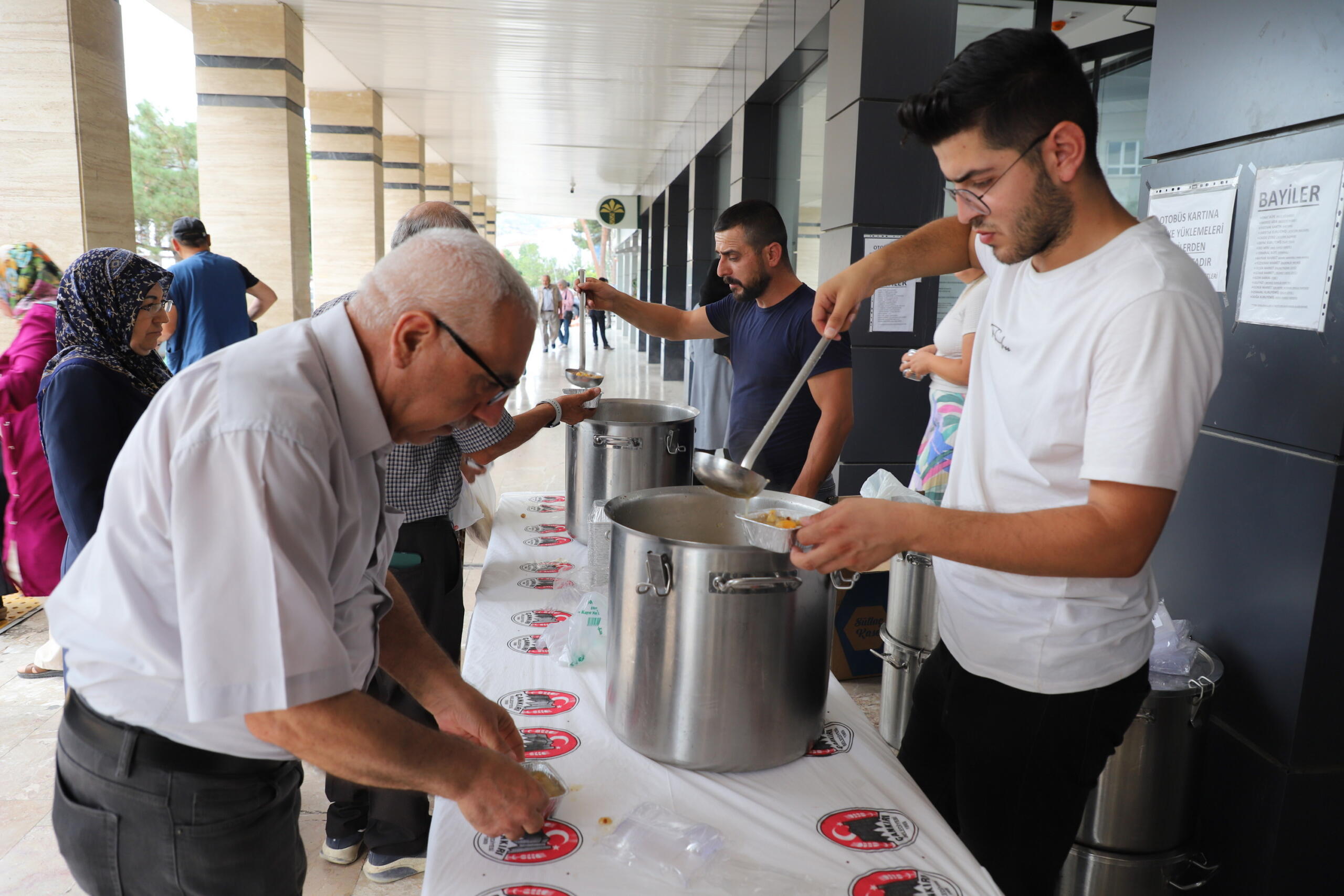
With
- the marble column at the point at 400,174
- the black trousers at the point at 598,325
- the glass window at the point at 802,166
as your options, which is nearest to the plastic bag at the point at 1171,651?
the glass window at the point at 802,166

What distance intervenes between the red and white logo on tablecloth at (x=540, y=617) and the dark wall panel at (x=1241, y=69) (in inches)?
71.3

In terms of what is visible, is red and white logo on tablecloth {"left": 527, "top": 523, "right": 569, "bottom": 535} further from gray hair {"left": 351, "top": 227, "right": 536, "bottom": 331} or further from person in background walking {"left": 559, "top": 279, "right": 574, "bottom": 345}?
person in background walking {"left": 559, "top": 279, "right": 574, "bottom": 345}

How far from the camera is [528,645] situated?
1696 millimetres

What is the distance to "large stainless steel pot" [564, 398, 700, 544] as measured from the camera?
81.9 inches

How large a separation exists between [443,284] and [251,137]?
7.83 meters

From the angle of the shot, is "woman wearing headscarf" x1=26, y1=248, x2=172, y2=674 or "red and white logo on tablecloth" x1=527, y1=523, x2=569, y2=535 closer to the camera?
"woman wearing headscarf" x1=26, y1=248, x2=172, y2=674

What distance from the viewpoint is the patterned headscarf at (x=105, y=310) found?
222cm

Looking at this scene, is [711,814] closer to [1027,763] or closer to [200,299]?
[1027,763]

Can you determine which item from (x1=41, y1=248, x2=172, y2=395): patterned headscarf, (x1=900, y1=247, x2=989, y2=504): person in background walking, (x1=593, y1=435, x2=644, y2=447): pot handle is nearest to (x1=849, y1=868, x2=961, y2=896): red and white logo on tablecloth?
(x1=593, y1=435, x2=644, y2=447): pot handle

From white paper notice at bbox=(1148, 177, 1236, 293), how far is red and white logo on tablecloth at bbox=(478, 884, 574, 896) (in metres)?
1.79

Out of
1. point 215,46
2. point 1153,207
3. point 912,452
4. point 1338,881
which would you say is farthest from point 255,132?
point 1338,881

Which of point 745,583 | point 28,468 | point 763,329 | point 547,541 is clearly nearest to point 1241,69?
point 763,329

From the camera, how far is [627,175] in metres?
18.5

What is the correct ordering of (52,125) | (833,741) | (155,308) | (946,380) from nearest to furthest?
(833,741) → (155,308) → (946,380) → (52,125)
